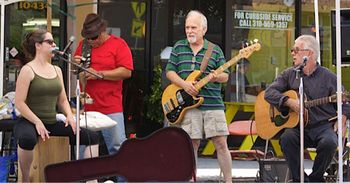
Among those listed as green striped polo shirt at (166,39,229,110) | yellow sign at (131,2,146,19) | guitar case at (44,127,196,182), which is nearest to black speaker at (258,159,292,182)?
green striped polo shirt at (166,39,229,110)

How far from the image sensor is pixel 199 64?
237 inches

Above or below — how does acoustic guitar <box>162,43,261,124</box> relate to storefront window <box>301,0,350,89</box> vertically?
below

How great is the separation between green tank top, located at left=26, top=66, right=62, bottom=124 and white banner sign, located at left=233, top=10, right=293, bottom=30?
159 inches

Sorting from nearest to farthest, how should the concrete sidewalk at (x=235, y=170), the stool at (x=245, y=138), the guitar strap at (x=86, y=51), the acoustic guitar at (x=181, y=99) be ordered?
the acoustic guitar at (x=181, y=99)
the guitar strap at (x=86, y=51)
the stool at (x=245, y=138)
the concrete sidewalk at (x=235, y=170)

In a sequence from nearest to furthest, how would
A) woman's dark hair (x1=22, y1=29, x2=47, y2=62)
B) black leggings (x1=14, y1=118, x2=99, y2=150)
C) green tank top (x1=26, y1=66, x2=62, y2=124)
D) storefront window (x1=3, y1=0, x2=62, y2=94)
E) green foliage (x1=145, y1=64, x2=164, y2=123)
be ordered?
black leggings (x1=14, y1=118, x2=99, y2=150) → green tank top (x1=26, y1=66, x2=62, y2=124) → woman's dark hair (x1=22, y1=29, x2=47, y2=62) → storefront window (x1=3, y1=0, x2=62, y2=94) → green foliage (x1=145, y1=64, x2=164, y2=123)

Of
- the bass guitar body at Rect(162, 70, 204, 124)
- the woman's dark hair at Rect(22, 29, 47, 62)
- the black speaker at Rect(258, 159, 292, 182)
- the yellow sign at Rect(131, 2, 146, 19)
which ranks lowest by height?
the black speaker at Rect(258, 159, 292, 182)

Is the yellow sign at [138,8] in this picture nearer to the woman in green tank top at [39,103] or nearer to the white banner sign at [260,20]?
the white banner sign at [260,20]

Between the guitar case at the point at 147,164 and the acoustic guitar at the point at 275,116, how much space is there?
210 centimetres

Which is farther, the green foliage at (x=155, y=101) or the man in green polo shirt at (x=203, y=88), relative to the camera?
the green foliage at (x=155, y=101)

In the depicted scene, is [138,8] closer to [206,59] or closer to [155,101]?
[155,101]

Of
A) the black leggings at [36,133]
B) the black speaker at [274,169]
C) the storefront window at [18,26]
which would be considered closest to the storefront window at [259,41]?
the storefront window at [18,26]

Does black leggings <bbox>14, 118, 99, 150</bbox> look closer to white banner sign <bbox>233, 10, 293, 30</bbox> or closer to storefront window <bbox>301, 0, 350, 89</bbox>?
white banner sign <bbox>233, 10, 293, 30</bbox>

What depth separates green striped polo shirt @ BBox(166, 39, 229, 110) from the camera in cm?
602

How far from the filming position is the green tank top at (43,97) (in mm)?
5723
